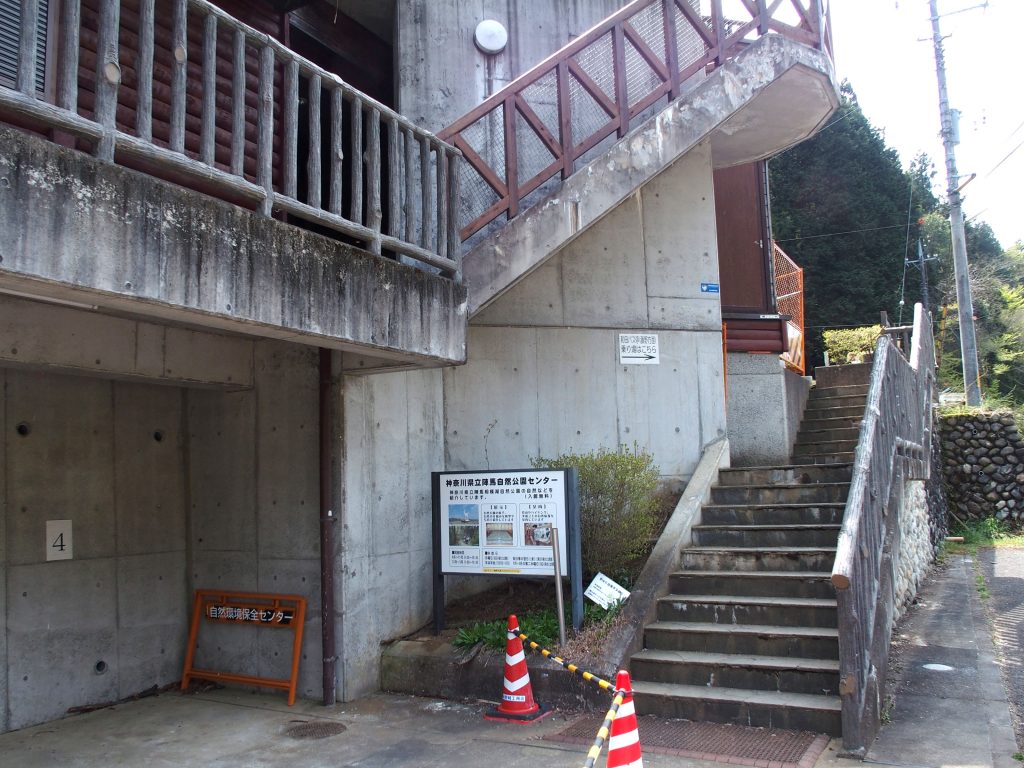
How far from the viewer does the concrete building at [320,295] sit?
4676 mm

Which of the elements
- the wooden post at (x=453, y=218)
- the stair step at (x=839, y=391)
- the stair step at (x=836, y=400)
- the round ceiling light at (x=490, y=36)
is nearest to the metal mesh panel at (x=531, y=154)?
the round ceiling light at (x=490, y=36)

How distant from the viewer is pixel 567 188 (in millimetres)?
7785

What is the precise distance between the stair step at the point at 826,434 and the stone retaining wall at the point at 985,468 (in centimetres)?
817

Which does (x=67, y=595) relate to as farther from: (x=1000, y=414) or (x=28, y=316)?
(x=1000, y=414)

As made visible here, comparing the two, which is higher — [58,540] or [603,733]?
[58,540]

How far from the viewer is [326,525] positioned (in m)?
7.18

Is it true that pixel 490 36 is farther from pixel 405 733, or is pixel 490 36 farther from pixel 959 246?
pixel 959 246

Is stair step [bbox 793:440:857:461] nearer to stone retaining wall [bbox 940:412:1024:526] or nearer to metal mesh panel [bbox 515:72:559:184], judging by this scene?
metal mesh panel [bbox 515:72:559:184]

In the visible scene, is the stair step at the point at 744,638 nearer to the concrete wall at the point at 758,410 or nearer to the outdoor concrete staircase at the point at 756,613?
the outdoor concrete staircase at the point at 756,613

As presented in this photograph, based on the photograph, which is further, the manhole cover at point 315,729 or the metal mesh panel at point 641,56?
the metal mesh panel at point 641,56

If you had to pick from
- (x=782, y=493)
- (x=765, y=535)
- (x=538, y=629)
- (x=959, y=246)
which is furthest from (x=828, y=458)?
(x=959, y=246)

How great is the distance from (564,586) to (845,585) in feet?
10.1

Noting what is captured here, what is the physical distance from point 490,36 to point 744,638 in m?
6.97

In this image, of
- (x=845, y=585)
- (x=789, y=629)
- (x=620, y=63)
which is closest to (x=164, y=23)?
(x=620, y=63)
